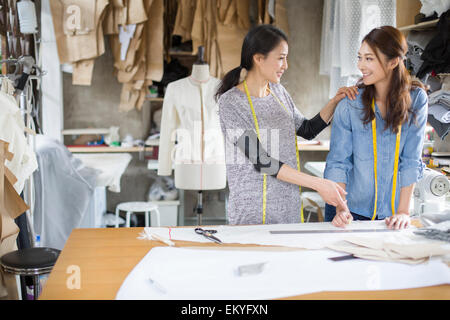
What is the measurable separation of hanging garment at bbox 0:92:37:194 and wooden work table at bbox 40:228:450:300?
0.54 metres

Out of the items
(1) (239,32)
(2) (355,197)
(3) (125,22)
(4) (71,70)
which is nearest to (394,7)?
(1) (239,32)

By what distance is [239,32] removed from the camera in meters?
4.27

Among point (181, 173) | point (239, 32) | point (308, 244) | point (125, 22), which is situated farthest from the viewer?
point (239, 32)

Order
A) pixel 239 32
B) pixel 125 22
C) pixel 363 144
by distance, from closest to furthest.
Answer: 1. pixel 363 144
2. pixel 125 22
3. pixel 239 32

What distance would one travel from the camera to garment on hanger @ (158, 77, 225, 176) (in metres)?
3.24

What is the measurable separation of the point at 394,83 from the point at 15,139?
1.54 m

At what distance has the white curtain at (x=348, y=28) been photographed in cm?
317

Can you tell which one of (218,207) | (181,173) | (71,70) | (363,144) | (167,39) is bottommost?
(218,207)

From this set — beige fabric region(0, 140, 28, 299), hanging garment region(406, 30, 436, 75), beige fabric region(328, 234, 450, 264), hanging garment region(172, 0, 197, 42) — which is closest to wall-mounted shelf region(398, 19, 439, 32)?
hanging garment region(406, 30, 436, 75)

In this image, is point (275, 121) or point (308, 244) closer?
point (308, 244)

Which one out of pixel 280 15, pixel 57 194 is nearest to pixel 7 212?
pixel 57 194

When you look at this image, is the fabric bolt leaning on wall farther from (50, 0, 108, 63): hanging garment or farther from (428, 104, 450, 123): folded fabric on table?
(428, 104, 450, 123): folded fabric on table
